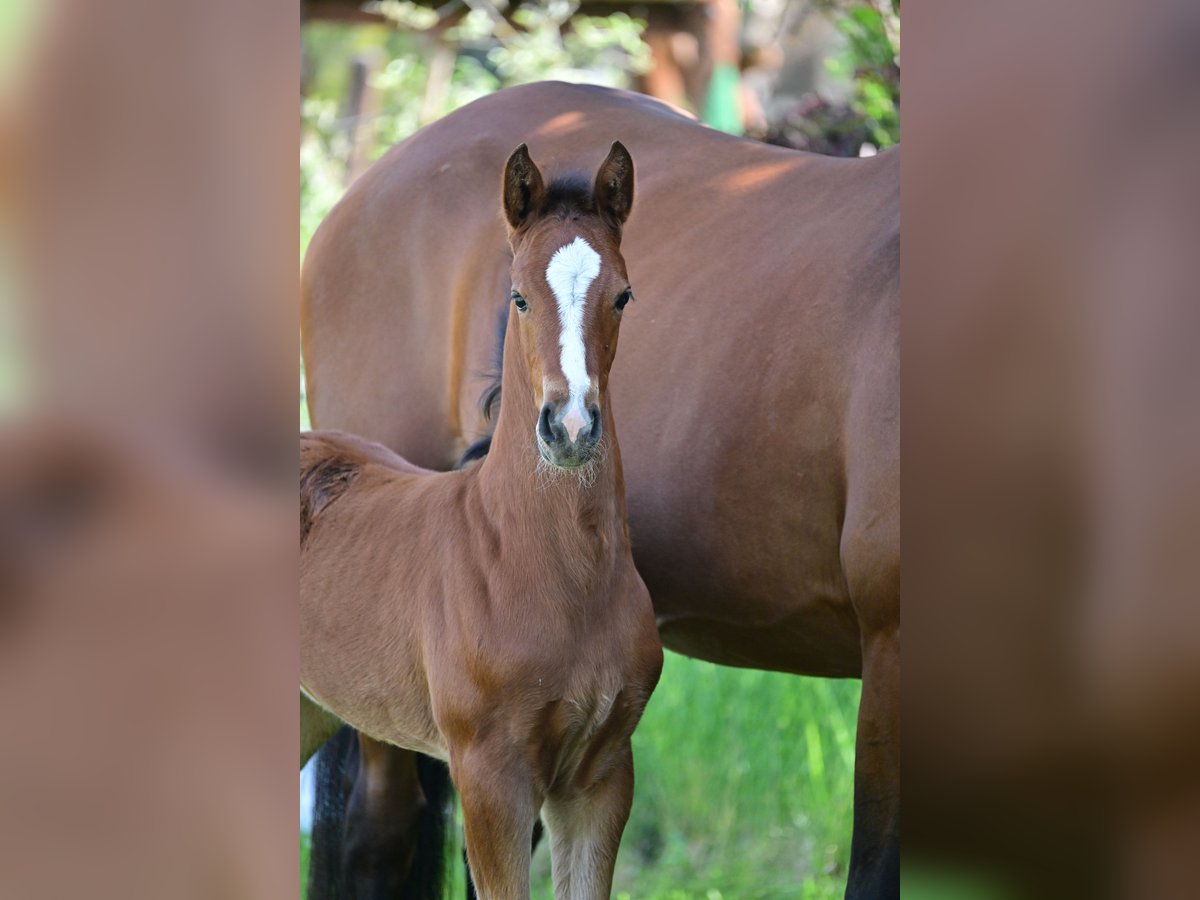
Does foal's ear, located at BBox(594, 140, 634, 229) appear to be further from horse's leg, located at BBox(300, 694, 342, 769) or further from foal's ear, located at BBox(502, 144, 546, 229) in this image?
horse's leg, located at BBox(300, 694, 342, 769)

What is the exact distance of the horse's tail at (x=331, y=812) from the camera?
3469 millimetres

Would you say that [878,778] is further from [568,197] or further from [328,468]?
[328,468]

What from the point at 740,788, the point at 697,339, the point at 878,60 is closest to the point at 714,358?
the point at 697,339

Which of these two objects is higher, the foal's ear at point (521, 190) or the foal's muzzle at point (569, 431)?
the foal's ear at point (521, 190)

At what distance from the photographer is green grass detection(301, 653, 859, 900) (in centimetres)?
452

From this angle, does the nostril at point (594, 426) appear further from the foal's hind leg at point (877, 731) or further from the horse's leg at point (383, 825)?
the horse's leg at point (383, 825)

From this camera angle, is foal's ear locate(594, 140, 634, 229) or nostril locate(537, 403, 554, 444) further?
foal's ear locate(594, 140, 634, 229)

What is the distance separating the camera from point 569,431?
A: 2.07m

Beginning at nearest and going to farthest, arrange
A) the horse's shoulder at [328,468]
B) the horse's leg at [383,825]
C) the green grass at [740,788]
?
the horse's shoulder at [328,468]
the horse's leg at [383,825]
the green grass at [740,788]

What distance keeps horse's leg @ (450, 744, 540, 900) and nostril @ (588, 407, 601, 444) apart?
580 millimetres

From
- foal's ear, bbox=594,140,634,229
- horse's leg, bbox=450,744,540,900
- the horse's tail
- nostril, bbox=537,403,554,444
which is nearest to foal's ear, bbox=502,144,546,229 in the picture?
foal's ear, bbox=594,140,634,229

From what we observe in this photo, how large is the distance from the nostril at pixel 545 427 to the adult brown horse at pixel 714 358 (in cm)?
67

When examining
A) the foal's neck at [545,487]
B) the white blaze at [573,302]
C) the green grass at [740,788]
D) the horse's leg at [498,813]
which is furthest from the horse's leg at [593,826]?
the green grass at [740,788]

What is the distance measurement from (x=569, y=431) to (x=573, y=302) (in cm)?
25
